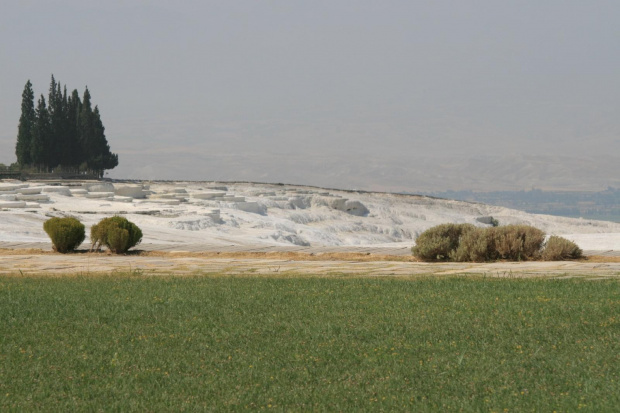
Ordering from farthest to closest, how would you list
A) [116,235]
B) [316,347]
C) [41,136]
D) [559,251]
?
[41,136]
[116,235]
[559,251]
[316,347]

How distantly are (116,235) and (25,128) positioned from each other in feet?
162

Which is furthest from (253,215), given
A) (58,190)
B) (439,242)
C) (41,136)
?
(41,136)

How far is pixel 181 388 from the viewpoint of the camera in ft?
18.8

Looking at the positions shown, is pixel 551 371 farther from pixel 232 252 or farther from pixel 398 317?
pixel 232 252

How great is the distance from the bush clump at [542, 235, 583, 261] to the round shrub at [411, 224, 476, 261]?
148 centimetres

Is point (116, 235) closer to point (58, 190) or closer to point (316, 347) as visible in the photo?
point (316, 347)

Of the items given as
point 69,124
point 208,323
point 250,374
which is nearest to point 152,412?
point 250,374

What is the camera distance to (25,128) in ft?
201

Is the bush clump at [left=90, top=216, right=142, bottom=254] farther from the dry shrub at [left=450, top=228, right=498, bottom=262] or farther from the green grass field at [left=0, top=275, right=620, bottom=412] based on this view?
the dry shrub at [left=450, top=228, right=498, bottom=262]

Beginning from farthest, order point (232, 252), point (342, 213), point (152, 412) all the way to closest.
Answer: point (342, 213)
point (232, 252)
point (152, 412)

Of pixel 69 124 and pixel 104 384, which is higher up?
pixel 69 124

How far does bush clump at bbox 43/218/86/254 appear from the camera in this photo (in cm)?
1639

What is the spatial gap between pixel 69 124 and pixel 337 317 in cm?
5794

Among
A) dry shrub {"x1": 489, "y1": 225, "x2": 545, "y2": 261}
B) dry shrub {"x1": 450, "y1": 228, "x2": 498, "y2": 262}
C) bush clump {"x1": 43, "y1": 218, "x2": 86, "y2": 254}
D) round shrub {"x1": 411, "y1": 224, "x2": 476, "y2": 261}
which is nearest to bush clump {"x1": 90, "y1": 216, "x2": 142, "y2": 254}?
bush clump {"x1": 43, "y1": 218, "x2": 86, "y2": 254}
